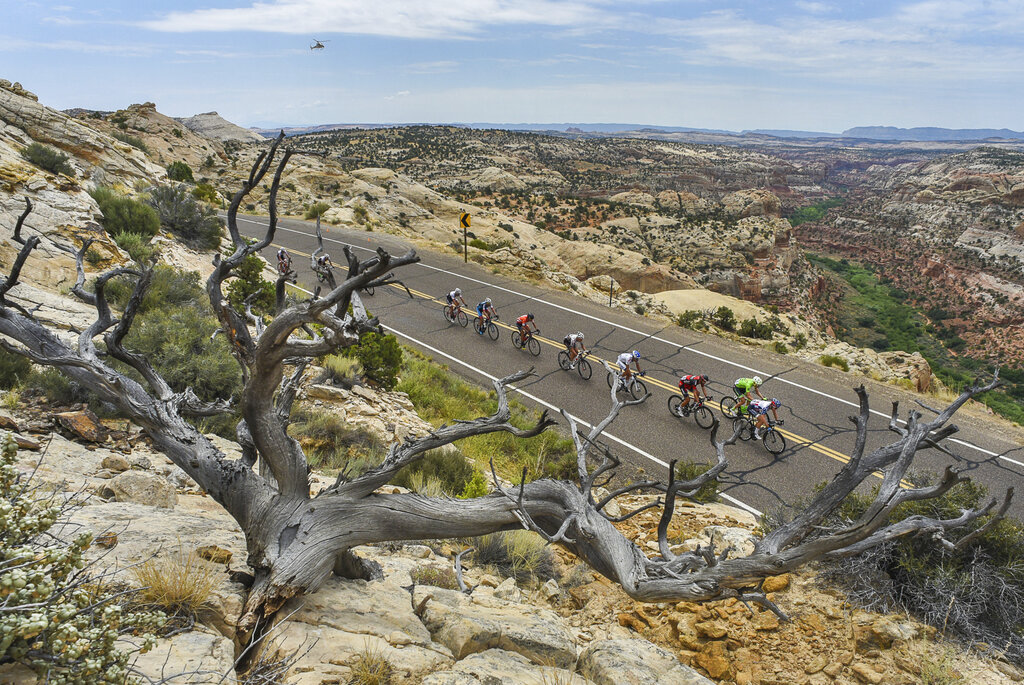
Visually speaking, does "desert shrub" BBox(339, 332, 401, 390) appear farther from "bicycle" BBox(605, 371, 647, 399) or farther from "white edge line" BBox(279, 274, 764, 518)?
"bicycle" BBox(605, 371, 647, 399)

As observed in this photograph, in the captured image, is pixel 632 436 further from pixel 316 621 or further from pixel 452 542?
pixel 316 621

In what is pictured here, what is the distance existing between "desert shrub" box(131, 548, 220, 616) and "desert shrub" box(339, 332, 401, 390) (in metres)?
8.33

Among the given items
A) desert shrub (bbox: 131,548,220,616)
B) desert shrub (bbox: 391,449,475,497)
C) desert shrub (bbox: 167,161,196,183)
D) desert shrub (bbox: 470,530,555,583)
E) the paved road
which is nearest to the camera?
desert shrub (bbox: 131,548,220,616)

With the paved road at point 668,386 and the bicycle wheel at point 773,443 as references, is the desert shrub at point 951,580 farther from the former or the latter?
the bicycle wheel at point 773,443

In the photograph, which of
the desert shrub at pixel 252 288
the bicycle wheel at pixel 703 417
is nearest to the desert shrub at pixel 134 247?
the desert shrub at pixel 252 288

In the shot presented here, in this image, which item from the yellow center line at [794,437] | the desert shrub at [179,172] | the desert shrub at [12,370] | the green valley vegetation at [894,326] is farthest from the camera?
the green valley vegetation at [894,326]

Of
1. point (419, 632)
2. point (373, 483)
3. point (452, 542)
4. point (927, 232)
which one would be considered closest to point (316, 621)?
point (419, 632)

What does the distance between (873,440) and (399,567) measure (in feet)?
36.9

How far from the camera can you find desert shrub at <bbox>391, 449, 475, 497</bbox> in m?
8.01

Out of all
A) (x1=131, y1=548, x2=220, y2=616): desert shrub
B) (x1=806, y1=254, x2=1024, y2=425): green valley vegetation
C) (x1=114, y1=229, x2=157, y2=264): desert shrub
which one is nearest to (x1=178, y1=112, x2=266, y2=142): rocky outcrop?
(x1=114, y1=229, x2=157, y2=264): desert shrub

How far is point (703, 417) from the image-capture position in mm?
12586

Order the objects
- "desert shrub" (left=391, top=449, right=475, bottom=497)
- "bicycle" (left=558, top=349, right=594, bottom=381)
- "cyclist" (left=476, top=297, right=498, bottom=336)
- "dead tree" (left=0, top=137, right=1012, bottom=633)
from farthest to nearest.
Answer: "cyclist" (left=476, top=297, right=498, bottom=336), "bicycle" (left=558, top=349, right=594, bottom=381), "desert shrub" (left=391, top=449, right=475, bottom=497), "dead tree" (left=0, top=137, right=1012, bottom=633)

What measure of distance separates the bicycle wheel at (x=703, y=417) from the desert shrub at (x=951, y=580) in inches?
255

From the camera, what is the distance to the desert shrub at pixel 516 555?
626 cm
